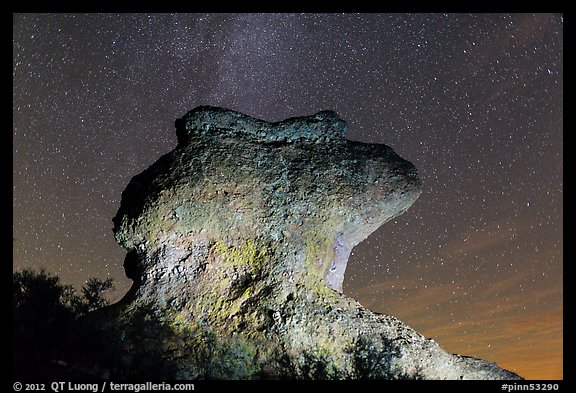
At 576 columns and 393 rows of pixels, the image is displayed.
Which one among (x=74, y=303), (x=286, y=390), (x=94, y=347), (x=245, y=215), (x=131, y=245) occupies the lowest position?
(x=286, y=390)

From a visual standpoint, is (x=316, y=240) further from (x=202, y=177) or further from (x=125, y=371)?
(x=125, y=371)

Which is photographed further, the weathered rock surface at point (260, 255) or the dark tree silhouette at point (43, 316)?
the weathered rock surface at point (260, 255)

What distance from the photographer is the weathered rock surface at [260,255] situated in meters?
8.26

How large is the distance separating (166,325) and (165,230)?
177 cm

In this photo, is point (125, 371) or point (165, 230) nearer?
point (125, 371)

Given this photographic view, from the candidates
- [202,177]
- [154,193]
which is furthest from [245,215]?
[154,193]

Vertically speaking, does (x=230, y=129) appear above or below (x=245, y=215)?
above

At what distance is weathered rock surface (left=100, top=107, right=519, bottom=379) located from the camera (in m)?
8.26

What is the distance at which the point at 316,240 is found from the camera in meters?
9.48

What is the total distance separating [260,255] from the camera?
30.3 feet

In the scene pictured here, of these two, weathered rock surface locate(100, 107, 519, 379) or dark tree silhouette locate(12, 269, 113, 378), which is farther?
weathered rock surface locate(100, 107, 519, 379)

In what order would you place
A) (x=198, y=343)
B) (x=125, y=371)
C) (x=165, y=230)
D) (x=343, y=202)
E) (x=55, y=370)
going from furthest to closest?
(x=343, y=202)
(x=165, y=230)
(x=198, y=343)
(x=125, y=371)
(x=55, y=370)

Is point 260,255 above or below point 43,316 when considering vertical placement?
above

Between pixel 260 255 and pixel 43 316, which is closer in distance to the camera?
pixel 43 316
